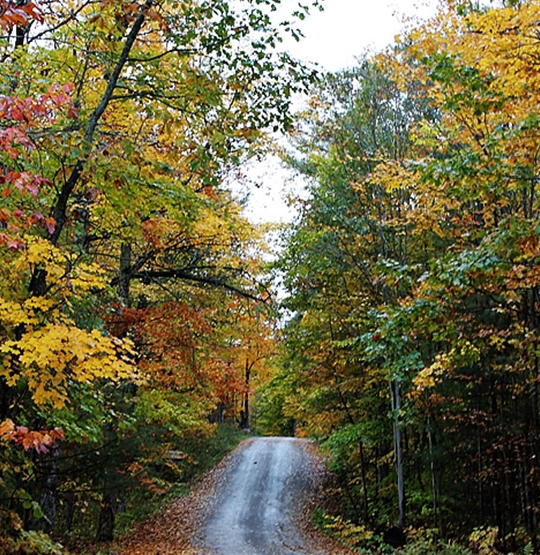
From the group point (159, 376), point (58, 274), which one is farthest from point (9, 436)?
point (159, 376)

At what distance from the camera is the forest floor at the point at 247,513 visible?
10906mm

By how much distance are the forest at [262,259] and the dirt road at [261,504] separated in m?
1.24

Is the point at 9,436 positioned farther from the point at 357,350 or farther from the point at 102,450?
the point at 357,350

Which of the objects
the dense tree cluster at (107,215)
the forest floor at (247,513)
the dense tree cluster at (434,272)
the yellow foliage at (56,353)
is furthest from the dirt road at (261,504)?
the yellow foliage at (56,353)

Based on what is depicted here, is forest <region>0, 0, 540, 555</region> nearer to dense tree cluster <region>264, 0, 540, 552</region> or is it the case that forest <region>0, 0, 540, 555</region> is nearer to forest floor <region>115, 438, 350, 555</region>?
dense tree cluster <region>264, 0, 540, 552</region>

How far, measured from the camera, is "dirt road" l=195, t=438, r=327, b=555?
11.1 metres

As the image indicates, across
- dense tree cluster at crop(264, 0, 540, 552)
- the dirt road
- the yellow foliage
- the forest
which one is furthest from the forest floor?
the yellow foliage

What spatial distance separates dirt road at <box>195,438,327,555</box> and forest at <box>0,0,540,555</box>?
4.07 ft

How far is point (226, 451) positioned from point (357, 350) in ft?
41.5

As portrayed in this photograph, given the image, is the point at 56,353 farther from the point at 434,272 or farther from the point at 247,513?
the point at 247,513

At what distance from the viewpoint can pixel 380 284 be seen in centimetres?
1217

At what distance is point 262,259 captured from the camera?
1138 centimetres

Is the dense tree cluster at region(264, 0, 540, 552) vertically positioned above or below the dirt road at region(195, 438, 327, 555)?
above

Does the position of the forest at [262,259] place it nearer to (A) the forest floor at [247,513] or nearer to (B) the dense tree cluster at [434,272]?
(B) the dense tree cluster at [434,272]
